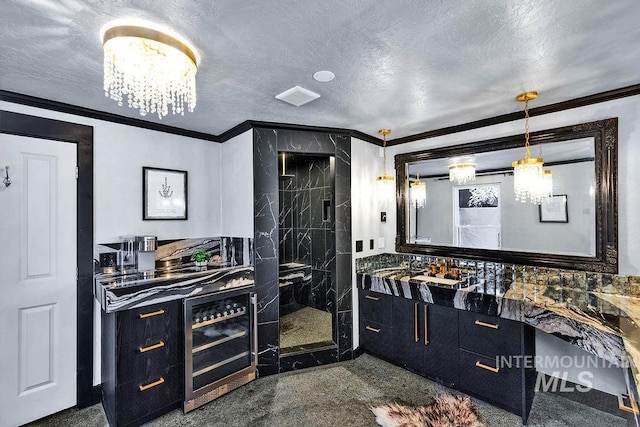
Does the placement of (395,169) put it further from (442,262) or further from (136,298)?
(136,298)

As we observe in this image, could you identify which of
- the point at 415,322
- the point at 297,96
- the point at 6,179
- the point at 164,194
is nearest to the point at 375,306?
the point at 415,322

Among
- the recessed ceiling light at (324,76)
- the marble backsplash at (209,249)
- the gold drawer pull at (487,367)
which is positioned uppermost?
the recessed ceiling light at (324,76)

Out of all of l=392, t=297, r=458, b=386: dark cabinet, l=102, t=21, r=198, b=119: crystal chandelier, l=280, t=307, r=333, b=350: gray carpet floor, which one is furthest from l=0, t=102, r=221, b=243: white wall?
l=392, t=297, r=458, b=386: dark cabinet

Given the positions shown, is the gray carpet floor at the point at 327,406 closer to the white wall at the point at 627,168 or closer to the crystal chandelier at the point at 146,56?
the white wall at the point at 627,168

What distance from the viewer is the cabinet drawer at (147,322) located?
2.09m

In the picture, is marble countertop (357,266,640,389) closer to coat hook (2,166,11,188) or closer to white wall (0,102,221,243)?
white wall (0,102,221,243)

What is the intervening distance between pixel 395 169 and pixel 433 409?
2399 mm

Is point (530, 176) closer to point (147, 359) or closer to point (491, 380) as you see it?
point (491, 380)

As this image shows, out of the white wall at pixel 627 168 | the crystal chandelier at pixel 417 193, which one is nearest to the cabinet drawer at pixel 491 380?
the white wall at pixel 627 168

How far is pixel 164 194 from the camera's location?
2.96 meters

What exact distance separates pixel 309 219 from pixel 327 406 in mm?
2546

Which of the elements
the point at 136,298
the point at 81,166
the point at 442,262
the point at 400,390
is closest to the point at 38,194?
the point at 81,166

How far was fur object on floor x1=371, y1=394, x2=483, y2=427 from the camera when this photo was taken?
6.98 ft

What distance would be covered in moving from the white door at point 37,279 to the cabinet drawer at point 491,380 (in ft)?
10.3
